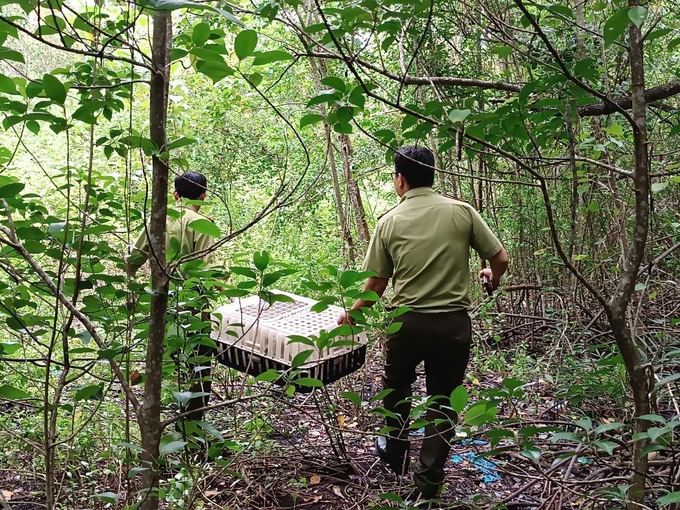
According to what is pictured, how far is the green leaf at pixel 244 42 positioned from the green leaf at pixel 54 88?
0.39 meters

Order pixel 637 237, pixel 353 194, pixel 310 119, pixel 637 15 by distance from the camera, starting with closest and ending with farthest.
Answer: pixel 637 15 < pixel 310 119 < pixel 637 237 < pixel 353 194

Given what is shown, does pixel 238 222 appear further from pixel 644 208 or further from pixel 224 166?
pixel 644 208

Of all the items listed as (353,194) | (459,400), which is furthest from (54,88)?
(353,194)

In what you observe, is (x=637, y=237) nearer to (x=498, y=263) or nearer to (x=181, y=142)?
(x=181, y=142)

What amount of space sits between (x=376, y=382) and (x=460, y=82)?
233 cm

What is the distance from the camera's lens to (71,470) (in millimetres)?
2883

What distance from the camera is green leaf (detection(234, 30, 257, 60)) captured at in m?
1.16

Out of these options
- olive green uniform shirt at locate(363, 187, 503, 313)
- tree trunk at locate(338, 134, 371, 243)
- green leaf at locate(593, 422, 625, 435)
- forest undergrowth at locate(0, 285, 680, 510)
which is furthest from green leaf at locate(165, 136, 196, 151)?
tree trunk at locate(338, 134, 371, 243)

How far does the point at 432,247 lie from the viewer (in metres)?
2.78

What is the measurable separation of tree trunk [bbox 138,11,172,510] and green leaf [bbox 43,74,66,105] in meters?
0.18

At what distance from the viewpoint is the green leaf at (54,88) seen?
1207mm

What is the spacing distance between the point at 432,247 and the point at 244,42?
1791mm

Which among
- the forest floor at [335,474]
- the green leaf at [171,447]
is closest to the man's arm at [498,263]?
the forest floor at [335,474]

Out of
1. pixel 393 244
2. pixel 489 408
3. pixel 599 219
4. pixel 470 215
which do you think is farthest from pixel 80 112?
pixel 599 219
